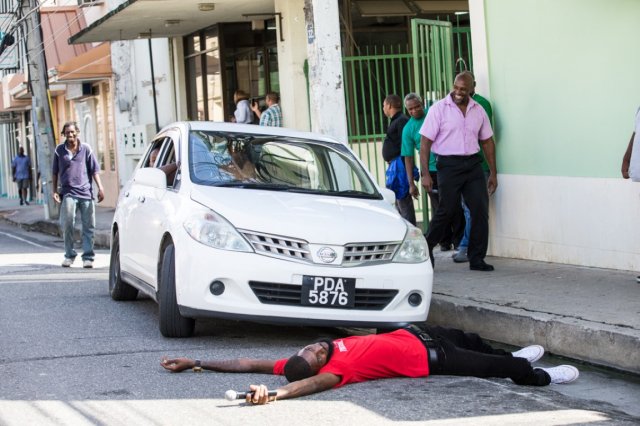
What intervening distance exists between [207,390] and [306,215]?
188 cm

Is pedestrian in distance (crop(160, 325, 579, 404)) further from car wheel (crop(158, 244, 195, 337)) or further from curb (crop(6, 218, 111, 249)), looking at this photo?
curb (crop(6, 218, 111, 249))

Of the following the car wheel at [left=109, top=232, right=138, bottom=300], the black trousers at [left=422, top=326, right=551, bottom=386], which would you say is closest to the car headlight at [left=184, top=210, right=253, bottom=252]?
the black trousers at [left=422, top=326, right=551, bottom=386]

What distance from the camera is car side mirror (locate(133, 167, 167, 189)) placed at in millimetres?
8828

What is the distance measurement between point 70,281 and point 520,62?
531 centimetres

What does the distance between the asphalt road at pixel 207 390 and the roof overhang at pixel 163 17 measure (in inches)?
358

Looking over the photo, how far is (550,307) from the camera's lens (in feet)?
27.6

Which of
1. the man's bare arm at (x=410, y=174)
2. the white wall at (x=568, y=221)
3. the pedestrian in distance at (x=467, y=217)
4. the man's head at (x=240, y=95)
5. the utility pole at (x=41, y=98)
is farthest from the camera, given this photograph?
the utility pole at (x=41, y=98)

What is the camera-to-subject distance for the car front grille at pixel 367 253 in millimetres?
7844

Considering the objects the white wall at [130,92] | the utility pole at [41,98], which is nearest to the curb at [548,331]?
the utility pole at [41,98]

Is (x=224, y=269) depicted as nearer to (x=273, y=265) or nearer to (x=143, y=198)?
(x=273, y=265)

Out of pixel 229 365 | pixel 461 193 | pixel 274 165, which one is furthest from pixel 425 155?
pixel 229 365

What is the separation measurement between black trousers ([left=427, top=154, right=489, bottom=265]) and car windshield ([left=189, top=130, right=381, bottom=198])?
1480 millimetres

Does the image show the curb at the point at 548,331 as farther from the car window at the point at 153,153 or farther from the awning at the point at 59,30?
the awning at the point at 59,30

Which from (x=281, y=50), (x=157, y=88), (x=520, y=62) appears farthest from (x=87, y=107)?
(x=520, y=62)
